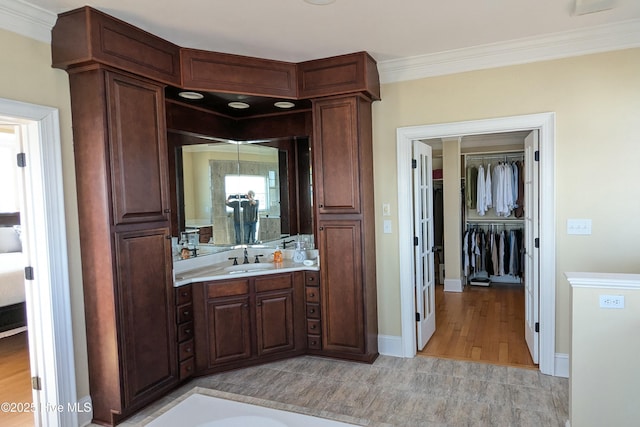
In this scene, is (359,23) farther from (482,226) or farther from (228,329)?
(482,226)

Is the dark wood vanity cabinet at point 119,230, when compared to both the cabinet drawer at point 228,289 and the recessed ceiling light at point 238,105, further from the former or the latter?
the recessed ceiling light at point 238,105

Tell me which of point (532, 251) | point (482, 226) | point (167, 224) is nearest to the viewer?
point (167, 224)

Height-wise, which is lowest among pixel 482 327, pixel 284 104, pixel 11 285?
pixel 482 327

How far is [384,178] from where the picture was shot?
12.5 ft

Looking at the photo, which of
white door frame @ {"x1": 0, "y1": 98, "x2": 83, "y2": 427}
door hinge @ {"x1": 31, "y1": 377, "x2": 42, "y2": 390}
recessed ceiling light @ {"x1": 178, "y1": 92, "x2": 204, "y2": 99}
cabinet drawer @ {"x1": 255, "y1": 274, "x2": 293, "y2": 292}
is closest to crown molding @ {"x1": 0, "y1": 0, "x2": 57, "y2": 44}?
white door frame @ {"x1": 0, "y1": 98, "x2": 83, "y2": 427}

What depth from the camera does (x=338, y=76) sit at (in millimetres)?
3449

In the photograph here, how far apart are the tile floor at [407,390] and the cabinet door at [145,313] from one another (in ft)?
0.74

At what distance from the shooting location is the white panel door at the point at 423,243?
3.86 meters

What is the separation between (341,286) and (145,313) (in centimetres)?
163

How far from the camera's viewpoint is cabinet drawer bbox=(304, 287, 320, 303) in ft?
12.3

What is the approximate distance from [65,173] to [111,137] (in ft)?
1.30

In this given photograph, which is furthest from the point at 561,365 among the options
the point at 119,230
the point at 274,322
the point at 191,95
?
the point at 191,95

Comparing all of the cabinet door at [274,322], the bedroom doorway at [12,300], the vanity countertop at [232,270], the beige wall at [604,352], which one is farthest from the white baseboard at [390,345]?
the bedroom doorway at [12,300]

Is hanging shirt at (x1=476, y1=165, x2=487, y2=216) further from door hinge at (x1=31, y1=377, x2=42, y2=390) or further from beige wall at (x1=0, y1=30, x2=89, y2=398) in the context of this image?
Result: door hinge at (x1=31, y1=377, x2=42, y2=390)
